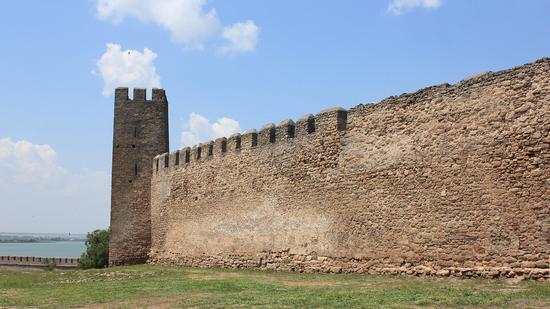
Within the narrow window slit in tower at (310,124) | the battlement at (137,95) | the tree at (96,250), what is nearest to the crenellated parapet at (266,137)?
the narrow window slit in tower at (310,124)

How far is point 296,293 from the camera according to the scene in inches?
412

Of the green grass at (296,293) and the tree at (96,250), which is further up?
the tree at (96,250)

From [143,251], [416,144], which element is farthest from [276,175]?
[143,251]

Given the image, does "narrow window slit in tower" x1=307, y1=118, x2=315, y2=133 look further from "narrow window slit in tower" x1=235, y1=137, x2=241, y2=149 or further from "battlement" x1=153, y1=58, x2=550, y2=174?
"narrow window slit in tower" x1=235, y1=137, x2=241, y2=149

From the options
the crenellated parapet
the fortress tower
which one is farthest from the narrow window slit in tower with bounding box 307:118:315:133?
the fortress tower

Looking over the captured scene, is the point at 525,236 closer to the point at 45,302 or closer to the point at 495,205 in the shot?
the point at 495,205

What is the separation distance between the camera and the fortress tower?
25.3 metres

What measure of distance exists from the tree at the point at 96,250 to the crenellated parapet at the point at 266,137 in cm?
1463

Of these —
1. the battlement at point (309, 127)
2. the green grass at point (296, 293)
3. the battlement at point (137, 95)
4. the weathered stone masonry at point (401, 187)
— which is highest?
the battlement at point (137, 95)

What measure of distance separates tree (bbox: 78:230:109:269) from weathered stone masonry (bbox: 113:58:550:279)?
58.8ft

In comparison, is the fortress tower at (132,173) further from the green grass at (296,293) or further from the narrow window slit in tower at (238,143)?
the green grass at (296,293)

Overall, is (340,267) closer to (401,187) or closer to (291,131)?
(401,187)

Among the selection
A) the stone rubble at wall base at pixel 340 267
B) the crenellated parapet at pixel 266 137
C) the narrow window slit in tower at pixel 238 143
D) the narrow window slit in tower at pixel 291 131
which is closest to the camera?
the stone rubble at wall base at pixel 340 267

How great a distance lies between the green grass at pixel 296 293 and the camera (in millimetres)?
8602
